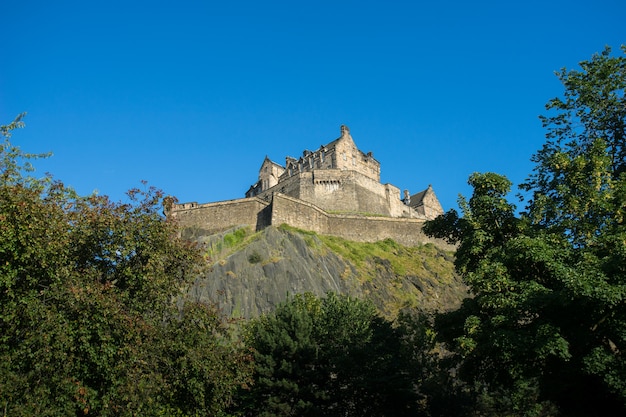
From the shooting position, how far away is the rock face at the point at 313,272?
4038 centimetres

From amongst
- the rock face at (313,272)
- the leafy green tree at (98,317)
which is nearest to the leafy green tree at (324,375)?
the leafy green tree at (98,317)

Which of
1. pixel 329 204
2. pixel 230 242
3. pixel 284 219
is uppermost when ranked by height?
pixel 329 204

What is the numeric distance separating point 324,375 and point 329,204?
36165mm

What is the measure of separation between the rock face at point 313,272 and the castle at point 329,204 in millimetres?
2235

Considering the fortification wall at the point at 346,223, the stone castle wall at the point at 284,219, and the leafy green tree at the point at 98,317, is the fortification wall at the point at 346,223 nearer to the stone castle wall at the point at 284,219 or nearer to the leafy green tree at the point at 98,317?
the stone castle wall at the point at 284,219

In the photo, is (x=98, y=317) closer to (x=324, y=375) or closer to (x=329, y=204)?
(x=324, y=375)

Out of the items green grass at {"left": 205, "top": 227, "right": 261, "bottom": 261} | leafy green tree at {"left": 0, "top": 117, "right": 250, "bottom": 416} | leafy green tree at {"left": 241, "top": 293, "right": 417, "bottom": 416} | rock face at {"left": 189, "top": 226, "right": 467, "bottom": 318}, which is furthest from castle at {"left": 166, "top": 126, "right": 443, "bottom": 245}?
leafy green tree at {"left": 0, "top": 117, "right": 250, "bottom": 416}

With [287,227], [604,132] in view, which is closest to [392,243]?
[287,227]

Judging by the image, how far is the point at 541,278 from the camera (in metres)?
17.3

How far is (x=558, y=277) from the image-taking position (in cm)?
1556

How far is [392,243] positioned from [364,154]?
1775cm

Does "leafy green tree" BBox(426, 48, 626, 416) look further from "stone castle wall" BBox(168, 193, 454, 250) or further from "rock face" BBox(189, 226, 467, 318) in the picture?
"stone castle wall" BBox(168, 193, 454, 250)

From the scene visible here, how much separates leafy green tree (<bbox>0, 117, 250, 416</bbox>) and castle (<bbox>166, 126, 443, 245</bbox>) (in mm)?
31223

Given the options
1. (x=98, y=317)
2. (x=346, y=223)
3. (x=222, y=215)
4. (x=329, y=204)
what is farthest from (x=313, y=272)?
(x=98, y=317)
